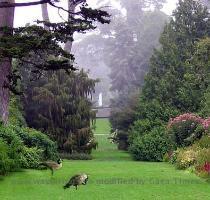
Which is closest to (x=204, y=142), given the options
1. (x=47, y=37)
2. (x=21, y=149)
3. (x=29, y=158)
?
(x=29, y=158)

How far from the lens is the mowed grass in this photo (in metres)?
11.8

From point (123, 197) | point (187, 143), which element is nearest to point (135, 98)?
point (187, 143)

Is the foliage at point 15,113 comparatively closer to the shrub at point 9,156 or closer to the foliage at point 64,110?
the foliage at point 64,110

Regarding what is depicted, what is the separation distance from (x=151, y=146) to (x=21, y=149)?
9.19 m

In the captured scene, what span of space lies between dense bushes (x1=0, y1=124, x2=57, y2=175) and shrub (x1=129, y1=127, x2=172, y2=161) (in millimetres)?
6032

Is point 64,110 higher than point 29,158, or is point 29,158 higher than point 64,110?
point 64,110

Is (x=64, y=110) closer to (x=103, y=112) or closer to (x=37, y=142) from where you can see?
(x=37, y=142)

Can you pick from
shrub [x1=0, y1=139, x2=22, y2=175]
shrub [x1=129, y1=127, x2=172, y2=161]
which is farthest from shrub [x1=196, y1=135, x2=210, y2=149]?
shrub [x1=0, y1=139, x2=22, y2=175]

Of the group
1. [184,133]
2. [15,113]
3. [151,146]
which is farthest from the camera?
[151,146]

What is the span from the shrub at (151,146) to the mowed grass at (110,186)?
6.80m

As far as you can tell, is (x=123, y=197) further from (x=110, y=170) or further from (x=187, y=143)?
(x=187, y=143)

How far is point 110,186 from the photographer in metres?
13.3

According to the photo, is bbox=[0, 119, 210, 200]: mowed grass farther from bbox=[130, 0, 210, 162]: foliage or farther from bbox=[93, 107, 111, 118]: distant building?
bbox=[93, 107, 111, 118]: distant building

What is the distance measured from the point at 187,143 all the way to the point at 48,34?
43.4ft
